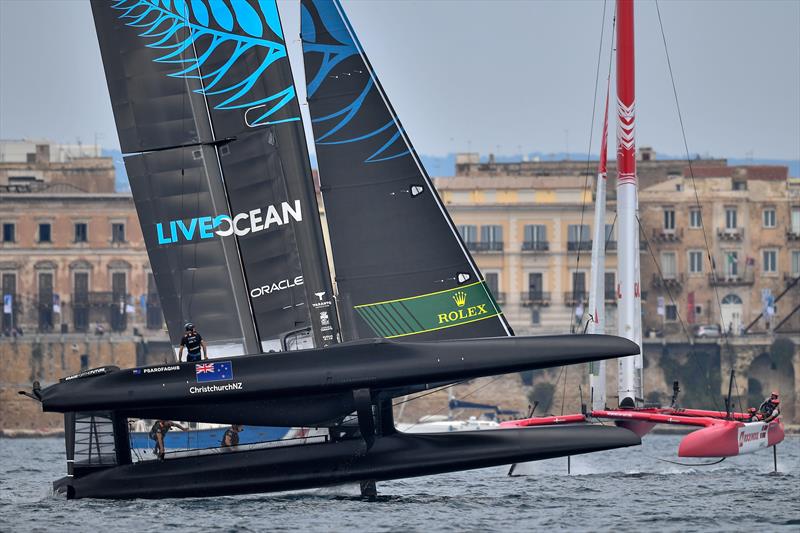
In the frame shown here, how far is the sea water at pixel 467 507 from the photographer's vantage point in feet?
64.0

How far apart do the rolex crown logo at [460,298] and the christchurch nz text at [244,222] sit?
86.0 inches

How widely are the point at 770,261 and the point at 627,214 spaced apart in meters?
53.5

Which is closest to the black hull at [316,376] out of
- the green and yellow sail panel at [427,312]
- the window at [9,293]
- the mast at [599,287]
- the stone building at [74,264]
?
the green and yellow sail panel at [427,312]

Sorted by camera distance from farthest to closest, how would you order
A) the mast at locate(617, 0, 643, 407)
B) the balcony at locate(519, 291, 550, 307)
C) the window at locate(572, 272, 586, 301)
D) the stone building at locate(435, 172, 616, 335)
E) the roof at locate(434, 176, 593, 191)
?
1. the roof at locate(434, 176, 593, 191)
2. the stone building at locate(435, 172, 616, 335)
3. the balcony at locate(519, 291, 550, 307)
4. the window at locate(572, 272, 586, 301)
5. the mast at locate(617, 0, 643, 407)

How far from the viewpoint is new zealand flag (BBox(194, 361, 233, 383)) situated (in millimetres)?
20141

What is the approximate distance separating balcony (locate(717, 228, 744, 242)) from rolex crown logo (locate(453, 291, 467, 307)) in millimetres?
57611

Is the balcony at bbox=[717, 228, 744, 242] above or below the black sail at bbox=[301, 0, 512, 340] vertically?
above

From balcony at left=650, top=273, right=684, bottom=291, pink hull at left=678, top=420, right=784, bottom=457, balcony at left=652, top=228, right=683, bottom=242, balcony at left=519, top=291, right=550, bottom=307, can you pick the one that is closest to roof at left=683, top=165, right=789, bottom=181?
balcony at left=652, top=228, right=683, bottom=242

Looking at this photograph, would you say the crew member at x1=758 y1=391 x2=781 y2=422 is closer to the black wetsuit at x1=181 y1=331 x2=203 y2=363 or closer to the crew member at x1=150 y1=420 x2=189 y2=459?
the black wetsuit at x1=181 y1=331 x2=203 y2=363

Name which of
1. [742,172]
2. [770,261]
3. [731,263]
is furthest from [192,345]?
[742,172]

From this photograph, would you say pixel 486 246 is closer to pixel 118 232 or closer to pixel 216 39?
pixel 118 232

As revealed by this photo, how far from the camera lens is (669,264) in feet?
256

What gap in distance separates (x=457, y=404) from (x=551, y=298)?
9.73 meters

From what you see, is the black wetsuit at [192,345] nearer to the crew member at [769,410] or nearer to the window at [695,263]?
the crew member at [769,410]
